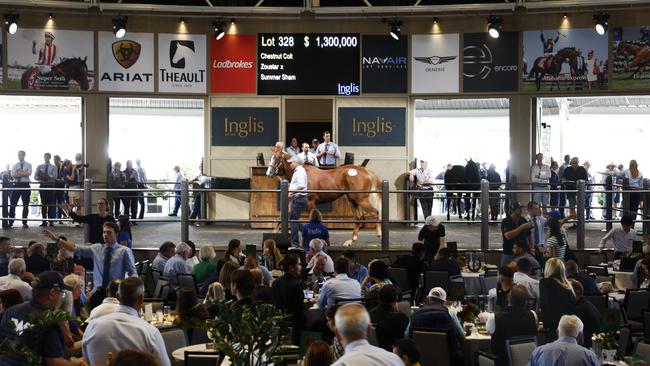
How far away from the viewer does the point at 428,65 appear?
23734 mm

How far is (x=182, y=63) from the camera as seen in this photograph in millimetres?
23750

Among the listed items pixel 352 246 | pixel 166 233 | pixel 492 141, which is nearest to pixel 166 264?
pixel 352 246

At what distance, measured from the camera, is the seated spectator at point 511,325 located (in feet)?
30.8

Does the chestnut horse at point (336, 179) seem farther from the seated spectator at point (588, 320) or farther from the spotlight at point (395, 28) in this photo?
the seated spectator at point (588, 320)

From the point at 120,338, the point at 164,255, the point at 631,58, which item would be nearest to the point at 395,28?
the point at 631,58

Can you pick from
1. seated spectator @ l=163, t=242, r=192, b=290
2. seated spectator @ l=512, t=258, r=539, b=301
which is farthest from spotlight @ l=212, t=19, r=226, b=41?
seated spectator @ l=512, t=258, r=539, b=301

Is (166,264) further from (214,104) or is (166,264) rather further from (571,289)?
(214,104)

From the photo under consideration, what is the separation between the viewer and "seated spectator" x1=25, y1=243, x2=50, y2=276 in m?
13.1

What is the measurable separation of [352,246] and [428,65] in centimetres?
697

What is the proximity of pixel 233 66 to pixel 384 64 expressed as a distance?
3.47 metres

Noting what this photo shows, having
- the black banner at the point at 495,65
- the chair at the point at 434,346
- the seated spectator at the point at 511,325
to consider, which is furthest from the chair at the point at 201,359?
the black banner at the point at 495,65

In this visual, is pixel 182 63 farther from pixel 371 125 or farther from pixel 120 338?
pixel 120 338

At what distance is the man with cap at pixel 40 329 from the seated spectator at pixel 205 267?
5.61 meters

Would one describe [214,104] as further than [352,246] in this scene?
Yes
